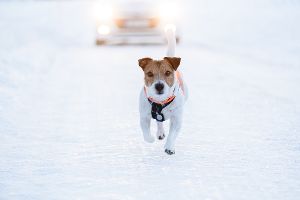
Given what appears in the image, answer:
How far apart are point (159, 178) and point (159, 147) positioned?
1.10 meters

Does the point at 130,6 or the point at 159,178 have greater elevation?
the point at 130,6

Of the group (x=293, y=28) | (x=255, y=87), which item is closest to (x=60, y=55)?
(x=255, y=87)

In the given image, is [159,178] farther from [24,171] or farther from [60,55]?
[60,55]

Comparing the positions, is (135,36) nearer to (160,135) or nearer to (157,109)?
(160,135)

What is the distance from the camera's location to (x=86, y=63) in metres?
12.4

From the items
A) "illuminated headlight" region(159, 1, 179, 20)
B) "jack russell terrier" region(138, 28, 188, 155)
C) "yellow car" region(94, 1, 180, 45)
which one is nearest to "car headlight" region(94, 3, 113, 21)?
"yellow car" region(94, 1, 180, 45)

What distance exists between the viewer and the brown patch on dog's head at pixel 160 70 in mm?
5168

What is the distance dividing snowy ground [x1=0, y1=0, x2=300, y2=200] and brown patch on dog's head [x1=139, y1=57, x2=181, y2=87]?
2.42ft

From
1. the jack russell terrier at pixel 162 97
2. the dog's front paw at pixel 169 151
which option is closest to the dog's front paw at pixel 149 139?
the jack russell terrier at pixel 162 97

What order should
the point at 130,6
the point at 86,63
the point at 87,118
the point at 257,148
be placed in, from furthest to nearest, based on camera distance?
the point at 130,6 → the point at 86,63 → the point at 87,118 → the point at 257,148

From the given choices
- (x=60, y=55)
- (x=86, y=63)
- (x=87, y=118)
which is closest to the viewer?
(x=87, y=118)

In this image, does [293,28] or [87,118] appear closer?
[87,118]

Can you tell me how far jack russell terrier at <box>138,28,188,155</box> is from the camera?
16.8ft

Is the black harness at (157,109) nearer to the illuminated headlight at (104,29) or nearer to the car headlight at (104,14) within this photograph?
the illuminated headlight at (104,29)
